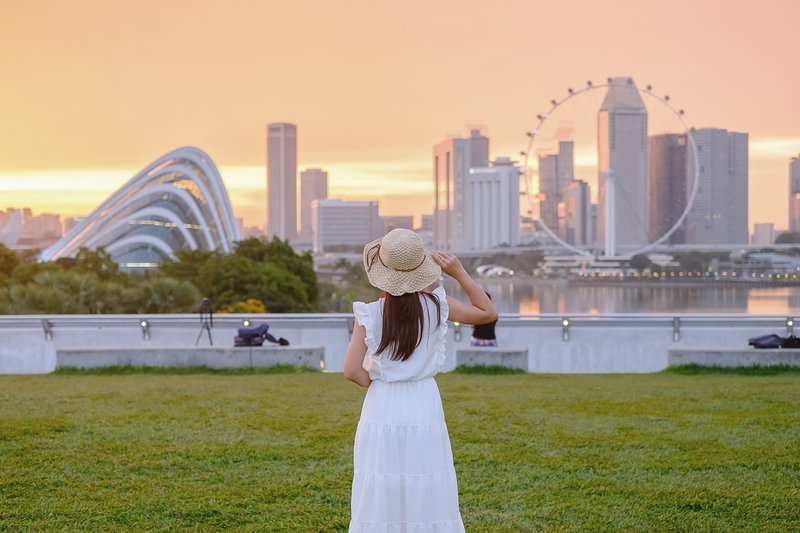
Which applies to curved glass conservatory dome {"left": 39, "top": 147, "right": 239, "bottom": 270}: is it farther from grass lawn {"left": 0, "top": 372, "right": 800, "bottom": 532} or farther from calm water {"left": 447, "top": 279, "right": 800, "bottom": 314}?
grass lawn {"left": 0, "top": 372, "right": 800, "bottom": 532}

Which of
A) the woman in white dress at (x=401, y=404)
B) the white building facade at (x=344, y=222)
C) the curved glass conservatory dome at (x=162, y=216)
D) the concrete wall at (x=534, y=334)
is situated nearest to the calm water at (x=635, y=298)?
the curved glass conservatory dome at (x=162, y=216)

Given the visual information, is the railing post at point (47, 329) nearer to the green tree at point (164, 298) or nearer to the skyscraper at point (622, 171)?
the green tree at point (164, 298)

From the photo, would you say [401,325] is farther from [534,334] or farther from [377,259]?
[534,334]

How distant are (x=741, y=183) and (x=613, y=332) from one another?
96.2 meters

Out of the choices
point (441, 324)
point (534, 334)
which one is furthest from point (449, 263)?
point (534, 334)

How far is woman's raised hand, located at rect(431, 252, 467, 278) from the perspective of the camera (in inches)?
145

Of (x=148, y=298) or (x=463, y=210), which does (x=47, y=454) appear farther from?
(x=463, y=210)

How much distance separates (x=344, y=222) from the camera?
157125 millimetres

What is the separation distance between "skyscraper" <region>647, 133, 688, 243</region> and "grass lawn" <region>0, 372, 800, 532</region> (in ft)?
259

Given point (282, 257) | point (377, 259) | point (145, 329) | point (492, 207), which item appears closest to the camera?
point (377, 259)

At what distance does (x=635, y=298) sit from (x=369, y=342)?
76.9m

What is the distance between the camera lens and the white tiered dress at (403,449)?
3.55 metres

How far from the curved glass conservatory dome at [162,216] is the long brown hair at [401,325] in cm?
6575

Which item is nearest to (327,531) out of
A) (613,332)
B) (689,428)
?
(689,428)
